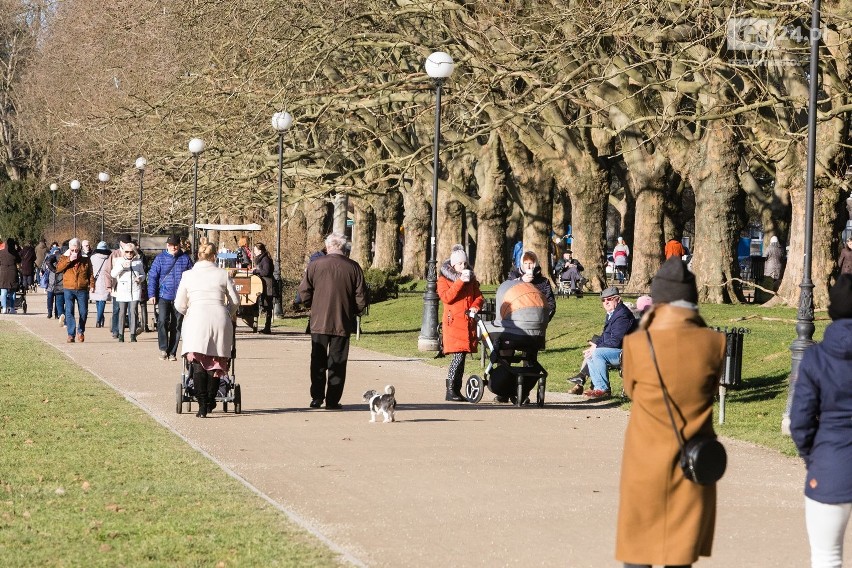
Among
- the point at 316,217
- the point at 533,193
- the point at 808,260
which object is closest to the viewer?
the point at 808,260

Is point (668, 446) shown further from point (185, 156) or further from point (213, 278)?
point (185, 156)

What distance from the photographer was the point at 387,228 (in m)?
50.0

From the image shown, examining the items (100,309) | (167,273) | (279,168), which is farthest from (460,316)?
(279,168)

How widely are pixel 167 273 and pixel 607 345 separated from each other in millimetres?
8167

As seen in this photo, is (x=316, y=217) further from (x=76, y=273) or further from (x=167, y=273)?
(x=167, y=273)

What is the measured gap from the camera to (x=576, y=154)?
35.2 metres

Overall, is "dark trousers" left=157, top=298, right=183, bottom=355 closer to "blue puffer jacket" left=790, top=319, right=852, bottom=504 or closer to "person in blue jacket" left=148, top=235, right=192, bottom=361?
"person in blue jacket" left=148, top=235, right=192, bottom=361

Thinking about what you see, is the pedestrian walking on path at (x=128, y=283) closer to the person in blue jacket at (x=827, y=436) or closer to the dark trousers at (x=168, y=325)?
the dark trousers at (x=168, y=325)

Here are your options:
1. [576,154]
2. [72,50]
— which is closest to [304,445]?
[576,154]

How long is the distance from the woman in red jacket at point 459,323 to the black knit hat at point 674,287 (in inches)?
415

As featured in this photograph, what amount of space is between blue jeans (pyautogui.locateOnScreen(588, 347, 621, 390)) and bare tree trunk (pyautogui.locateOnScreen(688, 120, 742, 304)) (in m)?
13.1

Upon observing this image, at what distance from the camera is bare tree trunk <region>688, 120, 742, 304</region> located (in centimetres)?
3030

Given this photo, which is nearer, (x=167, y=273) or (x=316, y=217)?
(x=167, y=273)

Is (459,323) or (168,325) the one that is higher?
(459,323)
